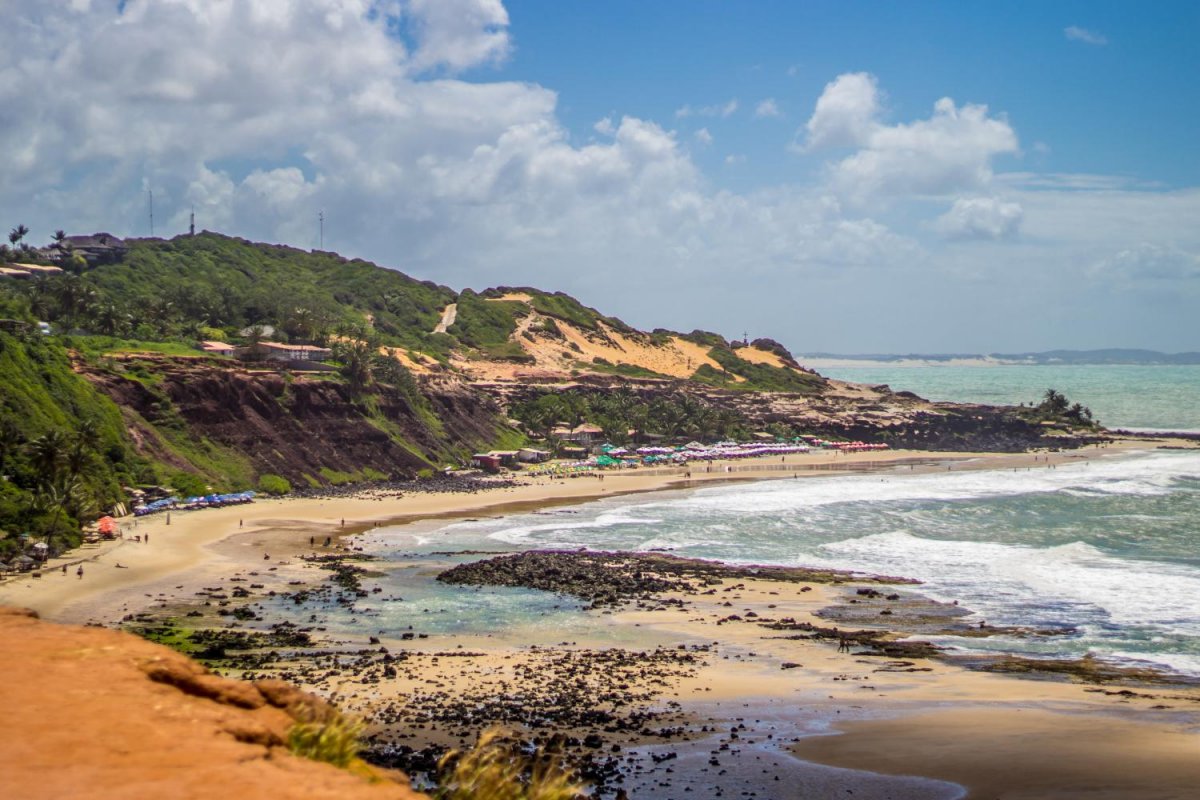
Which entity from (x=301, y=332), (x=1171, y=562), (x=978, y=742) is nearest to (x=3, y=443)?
(x=978, y=742)

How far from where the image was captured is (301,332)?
4459 inches

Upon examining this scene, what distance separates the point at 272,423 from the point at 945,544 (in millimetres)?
52327

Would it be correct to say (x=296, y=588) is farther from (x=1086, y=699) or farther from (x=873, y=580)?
(x=1086, y=699)

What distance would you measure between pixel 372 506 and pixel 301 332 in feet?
150

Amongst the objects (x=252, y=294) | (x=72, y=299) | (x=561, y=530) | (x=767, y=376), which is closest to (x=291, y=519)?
(x=561, y=530)

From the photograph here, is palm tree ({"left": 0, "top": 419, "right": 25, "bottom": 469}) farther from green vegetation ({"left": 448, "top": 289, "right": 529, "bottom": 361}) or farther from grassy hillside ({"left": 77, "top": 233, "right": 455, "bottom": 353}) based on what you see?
green vegetation ({"left": 448, "top": 289, "right": 529, "bottom": 361})

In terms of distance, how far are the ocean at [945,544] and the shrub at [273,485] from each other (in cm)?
1652

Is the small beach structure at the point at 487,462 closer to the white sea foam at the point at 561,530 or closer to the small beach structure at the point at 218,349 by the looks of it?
the small beach structure at the point at 218,349

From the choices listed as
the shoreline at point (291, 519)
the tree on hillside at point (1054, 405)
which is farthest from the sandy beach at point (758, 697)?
the tree on hillside at point (1054, 405)

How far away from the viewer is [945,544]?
5750 centimetres

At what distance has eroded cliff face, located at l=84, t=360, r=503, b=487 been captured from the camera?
7644cm

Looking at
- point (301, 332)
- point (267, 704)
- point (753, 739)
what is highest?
point (301, 332)

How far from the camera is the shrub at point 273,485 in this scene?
253ft

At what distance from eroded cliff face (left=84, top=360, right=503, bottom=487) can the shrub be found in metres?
1.01
